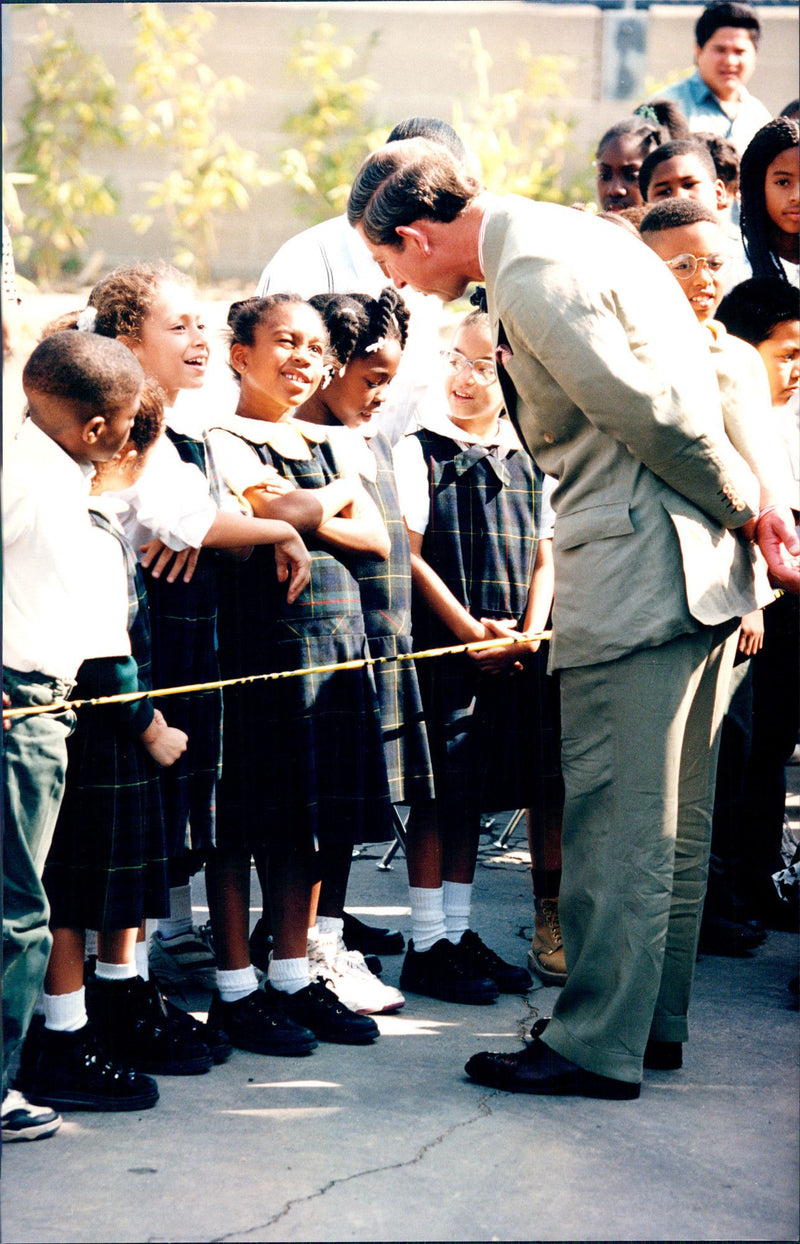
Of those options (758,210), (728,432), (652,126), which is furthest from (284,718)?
(652,126)

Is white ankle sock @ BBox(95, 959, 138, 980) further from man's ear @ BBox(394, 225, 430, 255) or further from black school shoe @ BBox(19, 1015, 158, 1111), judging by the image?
man's ear @ BBox(394, 225, 430, 255)

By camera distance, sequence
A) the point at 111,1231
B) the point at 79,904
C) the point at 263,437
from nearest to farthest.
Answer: the point at 111,1231 → the point at 79,904 → the point at 263,437

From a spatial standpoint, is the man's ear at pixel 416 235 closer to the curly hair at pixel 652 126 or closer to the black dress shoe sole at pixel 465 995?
the black dress shoe sole at pixel 465 995

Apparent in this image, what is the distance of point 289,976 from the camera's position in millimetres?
3145

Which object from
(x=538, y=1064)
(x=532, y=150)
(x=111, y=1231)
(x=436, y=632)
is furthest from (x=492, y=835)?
(x=532, y=150)

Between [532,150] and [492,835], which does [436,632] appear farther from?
A: [532,150]

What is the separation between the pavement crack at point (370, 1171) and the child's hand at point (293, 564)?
1.09 meters

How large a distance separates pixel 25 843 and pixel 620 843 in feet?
3.67

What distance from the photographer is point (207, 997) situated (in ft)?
11.1

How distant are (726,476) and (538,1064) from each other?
120 cm

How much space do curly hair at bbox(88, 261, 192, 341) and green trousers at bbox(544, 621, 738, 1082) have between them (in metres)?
1.21

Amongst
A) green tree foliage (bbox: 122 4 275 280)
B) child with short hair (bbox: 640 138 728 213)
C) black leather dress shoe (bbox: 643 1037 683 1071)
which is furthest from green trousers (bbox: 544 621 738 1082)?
green tree foliage (bbox: 122 4 275 280)

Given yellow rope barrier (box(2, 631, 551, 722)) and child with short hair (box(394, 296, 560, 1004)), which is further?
child with short hair (box(394, 296, 560, 1004))

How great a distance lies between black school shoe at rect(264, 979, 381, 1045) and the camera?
3.09 metres
